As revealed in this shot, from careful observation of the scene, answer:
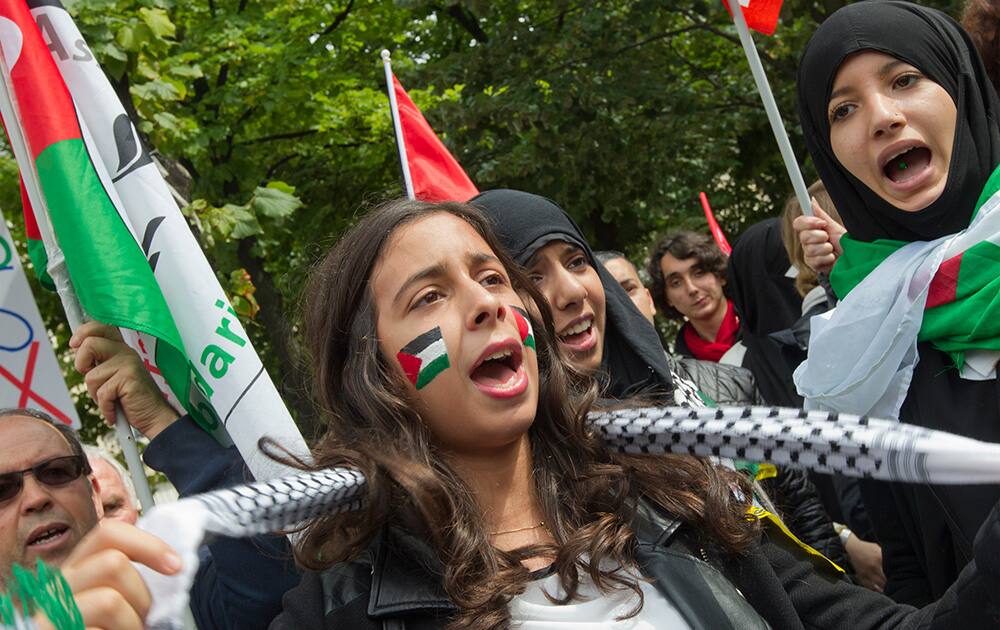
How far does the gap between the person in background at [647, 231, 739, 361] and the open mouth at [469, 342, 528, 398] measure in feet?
12.0

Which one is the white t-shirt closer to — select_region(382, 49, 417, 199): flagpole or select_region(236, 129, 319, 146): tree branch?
select_region(382, 49, 417, 199): flagpole

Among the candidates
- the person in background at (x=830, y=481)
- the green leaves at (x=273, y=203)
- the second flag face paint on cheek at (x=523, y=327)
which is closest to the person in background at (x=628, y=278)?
the person in background at (x=830, y=481)

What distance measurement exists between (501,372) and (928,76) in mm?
1233

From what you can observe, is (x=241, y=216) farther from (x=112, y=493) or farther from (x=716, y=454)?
(x=716, y=454)

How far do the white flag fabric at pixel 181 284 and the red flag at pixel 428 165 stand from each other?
1.81m

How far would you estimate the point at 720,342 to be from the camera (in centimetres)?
579

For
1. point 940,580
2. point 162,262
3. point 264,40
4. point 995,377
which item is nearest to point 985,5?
point 995,377

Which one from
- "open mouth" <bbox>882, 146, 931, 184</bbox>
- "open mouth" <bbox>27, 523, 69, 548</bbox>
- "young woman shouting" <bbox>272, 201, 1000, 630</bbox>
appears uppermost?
"open mouth" <bbox>882, 146, 931, 184</bbox>

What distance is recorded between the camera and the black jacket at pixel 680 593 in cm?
189

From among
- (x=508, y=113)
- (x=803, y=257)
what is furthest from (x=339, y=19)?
(x=803, y=257)

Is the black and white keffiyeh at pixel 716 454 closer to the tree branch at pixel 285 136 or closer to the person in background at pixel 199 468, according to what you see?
the person in background at pixel 199 468

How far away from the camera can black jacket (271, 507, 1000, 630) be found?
1890 mm

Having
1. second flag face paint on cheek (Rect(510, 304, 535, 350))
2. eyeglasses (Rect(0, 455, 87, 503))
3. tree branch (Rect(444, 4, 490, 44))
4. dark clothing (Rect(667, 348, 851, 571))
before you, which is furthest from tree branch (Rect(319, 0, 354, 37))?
second flag face paint on cheek (Rect(510, 304, 535, 350))

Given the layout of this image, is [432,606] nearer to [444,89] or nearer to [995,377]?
[995,377]
